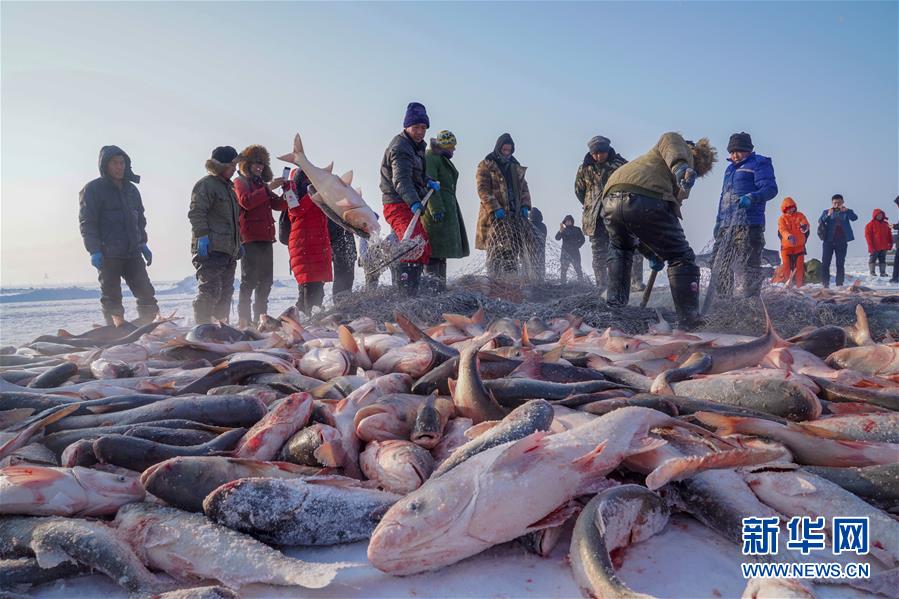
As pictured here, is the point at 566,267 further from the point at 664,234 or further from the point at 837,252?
the point at 837,252

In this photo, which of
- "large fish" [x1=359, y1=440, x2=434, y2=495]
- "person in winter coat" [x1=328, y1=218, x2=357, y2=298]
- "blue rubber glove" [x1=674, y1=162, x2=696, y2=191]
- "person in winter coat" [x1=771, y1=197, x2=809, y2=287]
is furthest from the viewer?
"person in winter coat" [x1=771, y1=197, x2=809, y2=287]

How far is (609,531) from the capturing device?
190 centimetres

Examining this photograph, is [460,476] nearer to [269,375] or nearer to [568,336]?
[269,375]

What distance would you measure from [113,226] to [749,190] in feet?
29.9

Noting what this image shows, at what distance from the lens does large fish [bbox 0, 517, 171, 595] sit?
192 centimetres

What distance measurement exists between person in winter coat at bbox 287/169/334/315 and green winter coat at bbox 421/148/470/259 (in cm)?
147

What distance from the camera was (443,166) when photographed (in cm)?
895

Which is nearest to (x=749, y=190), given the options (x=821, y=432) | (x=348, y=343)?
(x=348, y=343)

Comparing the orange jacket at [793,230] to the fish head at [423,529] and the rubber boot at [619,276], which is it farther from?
the fish head at [423,529]

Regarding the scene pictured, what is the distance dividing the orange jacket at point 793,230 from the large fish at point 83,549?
13871 mm

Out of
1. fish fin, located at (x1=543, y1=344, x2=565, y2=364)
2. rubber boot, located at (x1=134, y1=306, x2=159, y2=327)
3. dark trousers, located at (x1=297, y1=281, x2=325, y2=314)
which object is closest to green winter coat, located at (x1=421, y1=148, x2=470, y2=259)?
dark trousers, located at (x1=297, y1=281, x2=325, y2=314)

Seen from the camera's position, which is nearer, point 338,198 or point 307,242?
point 338,198

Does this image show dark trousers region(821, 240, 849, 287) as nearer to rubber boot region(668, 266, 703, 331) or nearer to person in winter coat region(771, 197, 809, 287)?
person in winter coat region(771, 197, 809, 287)

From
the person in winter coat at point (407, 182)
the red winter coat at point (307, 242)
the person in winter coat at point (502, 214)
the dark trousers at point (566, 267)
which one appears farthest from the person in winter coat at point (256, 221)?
the dark trousers at point (566, 267)
